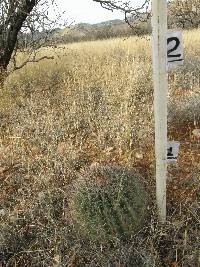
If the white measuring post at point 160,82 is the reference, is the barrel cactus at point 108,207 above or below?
below

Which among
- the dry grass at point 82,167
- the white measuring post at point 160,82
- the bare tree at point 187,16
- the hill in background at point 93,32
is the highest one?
the bare tree at point 187,16

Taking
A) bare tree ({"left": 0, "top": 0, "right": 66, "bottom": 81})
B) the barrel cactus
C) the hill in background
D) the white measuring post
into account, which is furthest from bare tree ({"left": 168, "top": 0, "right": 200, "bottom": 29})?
the barrel cactus

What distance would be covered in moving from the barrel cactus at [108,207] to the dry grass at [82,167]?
10cm

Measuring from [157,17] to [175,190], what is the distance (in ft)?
5.46

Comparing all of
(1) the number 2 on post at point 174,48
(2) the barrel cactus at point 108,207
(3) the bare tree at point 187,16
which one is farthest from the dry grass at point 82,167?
(3) the bare tree at point 187,16

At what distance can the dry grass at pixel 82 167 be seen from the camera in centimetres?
350

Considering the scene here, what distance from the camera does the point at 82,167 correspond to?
15.9ft

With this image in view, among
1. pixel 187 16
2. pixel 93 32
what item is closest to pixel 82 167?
pixel 187 16

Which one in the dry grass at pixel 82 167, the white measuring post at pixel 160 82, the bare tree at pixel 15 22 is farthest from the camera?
the bare tree at pixel 15 22

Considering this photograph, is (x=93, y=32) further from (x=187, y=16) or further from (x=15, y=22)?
(x=15, y=22)

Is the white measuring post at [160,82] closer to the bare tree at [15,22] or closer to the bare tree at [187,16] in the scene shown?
the bare tree at [15,22]

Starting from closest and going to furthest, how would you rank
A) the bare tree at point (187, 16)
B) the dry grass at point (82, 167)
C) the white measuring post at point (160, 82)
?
the white measuring post at point (160, 82) → the dry grass at point (82, 167) → the bare tree at point (187, 16)

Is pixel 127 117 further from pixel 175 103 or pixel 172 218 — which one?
pixel 172 218

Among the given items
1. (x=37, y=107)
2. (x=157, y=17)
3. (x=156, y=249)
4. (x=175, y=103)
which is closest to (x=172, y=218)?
(x=156, y=249)
